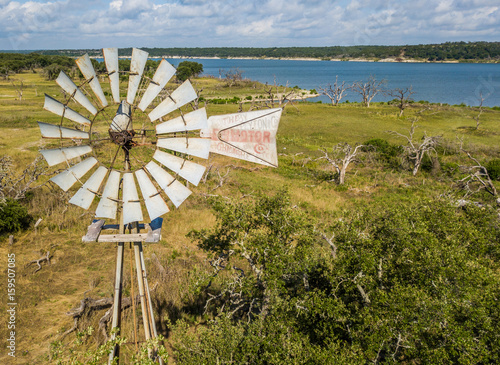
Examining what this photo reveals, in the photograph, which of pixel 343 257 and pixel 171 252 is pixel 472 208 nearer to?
pixel 343 257

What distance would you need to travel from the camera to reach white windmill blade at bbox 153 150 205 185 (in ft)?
16.5

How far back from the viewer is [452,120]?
4962 centimetres

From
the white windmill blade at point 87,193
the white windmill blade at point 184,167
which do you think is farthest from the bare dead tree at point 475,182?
the white windmill blade at point 87,193

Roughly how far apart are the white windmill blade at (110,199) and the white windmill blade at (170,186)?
0.56 m

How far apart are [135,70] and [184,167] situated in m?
1.68

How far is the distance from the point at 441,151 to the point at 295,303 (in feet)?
99.9

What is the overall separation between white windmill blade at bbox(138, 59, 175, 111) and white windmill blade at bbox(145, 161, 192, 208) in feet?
3.22

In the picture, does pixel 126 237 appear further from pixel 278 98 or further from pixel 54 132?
pixel 278 98


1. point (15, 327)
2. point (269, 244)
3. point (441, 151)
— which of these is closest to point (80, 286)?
point (15, 327)

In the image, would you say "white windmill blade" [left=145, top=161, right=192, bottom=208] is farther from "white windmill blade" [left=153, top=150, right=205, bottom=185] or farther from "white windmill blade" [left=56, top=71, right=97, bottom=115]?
"white windmill blade" [left=56, top=71, right=97, bottom=115]

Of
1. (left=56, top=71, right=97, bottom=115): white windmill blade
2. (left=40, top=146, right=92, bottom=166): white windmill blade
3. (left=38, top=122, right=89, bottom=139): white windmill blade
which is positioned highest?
(left=56, top=71, right=97, bottom=115): white windmill blade

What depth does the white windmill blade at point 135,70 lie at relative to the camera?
511 cm

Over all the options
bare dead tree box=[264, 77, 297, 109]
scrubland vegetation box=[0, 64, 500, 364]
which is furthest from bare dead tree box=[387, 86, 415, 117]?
scrubland vegetation box=[0, 64, 500, 364]

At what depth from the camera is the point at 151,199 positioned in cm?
523
